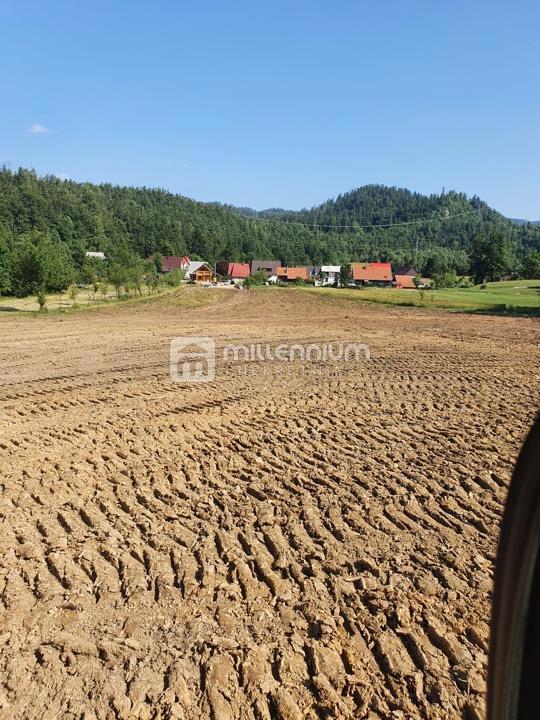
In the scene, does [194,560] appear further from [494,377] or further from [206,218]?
[206,218]

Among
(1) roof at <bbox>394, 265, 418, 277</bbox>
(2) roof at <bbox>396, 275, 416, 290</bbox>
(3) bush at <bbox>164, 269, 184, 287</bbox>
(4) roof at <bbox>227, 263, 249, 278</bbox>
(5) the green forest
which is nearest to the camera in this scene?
(3) bush at <bbox>164, 269, 184, 287</bbox>

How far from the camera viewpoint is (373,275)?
323ft

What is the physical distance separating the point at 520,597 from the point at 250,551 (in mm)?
3702

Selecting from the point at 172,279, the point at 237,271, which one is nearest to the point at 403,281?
the point at 237,271

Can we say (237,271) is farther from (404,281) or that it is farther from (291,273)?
(404,281)

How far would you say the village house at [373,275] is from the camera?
96.6m

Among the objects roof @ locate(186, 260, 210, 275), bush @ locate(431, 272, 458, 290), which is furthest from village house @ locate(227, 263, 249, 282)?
bush @ locate(431, 272, 458, 290)

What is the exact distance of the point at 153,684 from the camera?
3.00 metres

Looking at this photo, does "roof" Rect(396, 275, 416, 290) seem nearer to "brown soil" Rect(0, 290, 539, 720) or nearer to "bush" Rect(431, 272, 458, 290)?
"bush" Rect(431, 272, 458, 290)

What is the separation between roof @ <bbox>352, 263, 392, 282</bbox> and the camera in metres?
97.4

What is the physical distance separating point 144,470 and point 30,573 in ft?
6.95

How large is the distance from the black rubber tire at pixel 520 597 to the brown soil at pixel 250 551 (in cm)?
226

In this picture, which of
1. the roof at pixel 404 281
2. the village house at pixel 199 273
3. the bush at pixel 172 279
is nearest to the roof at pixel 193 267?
the village house at pixel 199 273

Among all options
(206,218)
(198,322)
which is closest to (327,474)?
(198,322)
